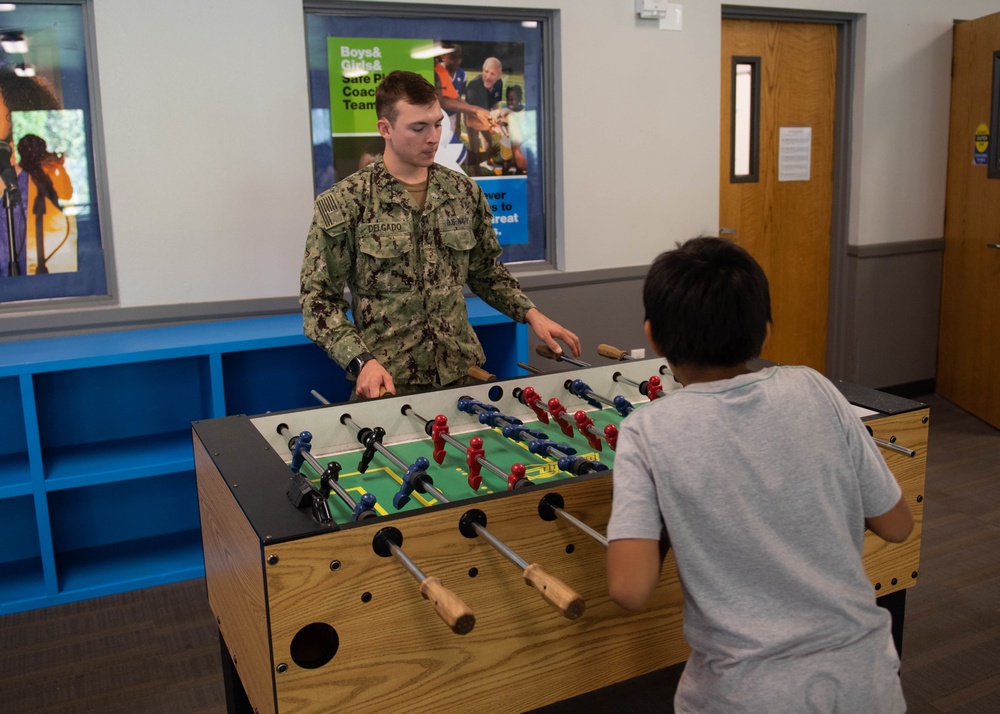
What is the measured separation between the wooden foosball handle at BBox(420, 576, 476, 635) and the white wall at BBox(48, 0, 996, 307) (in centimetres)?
251

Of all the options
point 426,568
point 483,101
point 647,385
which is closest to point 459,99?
point 483,101

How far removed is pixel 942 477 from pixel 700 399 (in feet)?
10.5

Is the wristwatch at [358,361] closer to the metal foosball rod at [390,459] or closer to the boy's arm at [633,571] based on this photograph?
the metal foosball rod at [390,459]

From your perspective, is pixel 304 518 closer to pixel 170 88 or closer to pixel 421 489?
pixel 421 489

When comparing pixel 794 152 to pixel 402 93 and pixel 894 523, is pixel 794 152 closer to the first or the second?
pixel 402 93

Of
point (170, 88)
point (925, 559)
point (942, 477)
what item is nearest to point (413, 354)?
point (170, 88)

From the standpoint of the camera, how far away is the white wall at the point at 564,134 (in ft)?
10.9

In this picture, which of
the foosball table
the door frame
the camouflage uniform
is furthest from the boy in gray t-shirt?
the door frame

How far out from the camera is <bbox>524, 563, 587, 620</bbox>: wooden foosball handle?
1203mm

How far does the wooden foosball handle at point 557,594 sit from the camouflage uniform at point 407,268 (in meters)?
1.31

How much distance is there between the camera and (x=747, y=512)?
118 centimetres

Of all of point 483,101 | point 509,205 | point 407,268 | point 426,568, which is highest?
point 483,101

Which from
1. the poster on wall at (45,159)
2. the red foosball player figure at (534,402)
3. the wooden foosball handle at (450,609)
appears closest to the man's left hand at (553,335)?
the red foosball player figure at (534,402)

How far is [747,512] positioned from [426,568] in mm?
502
